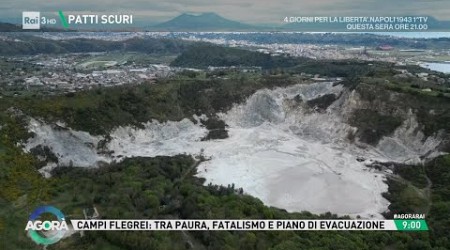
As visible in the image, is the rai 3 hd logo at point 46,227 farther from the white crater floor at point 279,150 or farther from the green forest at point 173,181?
the white crater floor at point 279,150

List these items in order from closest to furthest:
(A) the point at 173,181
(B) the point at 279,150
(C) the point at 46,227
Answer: (C) the point at 46,227, (A) the point at 173,181, (B) the point at 279,150

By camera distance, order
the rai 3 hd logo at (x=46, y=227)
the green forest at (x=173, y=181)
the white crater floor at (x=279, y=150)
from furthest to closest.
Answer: the white crater floor at (x=279, y=150) → the green forest at (x=173, y=181) → the rai 3 hd logo at (x=46, y=227)

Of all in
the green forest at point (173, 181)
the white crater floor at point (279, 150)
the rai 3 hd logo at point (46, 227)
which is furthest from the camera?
the white crater floor at point (279, 150)

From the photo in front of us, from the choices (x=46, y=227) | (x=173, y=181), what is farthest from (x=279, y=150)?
(x=46, y=227)

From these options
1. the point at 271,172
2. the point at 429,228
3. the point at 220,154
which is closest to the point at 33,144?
the point at 220,154

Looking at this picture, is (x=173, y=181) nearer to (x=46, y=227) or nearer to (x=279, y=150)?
(x=46, y=227)

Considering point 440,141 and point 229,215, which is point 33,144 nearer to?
point 229,215

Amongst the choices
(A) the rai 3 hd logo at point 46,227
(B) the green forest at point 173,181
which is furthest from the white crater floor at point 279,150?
(A) the rai 3 hd logo at point 46,227

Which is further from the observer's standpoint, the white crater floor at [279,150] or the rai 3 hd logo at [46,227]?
the white crater floor at [279,150]

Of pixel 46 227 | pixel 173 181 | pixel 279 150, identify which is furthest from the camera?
pixel 279 150
